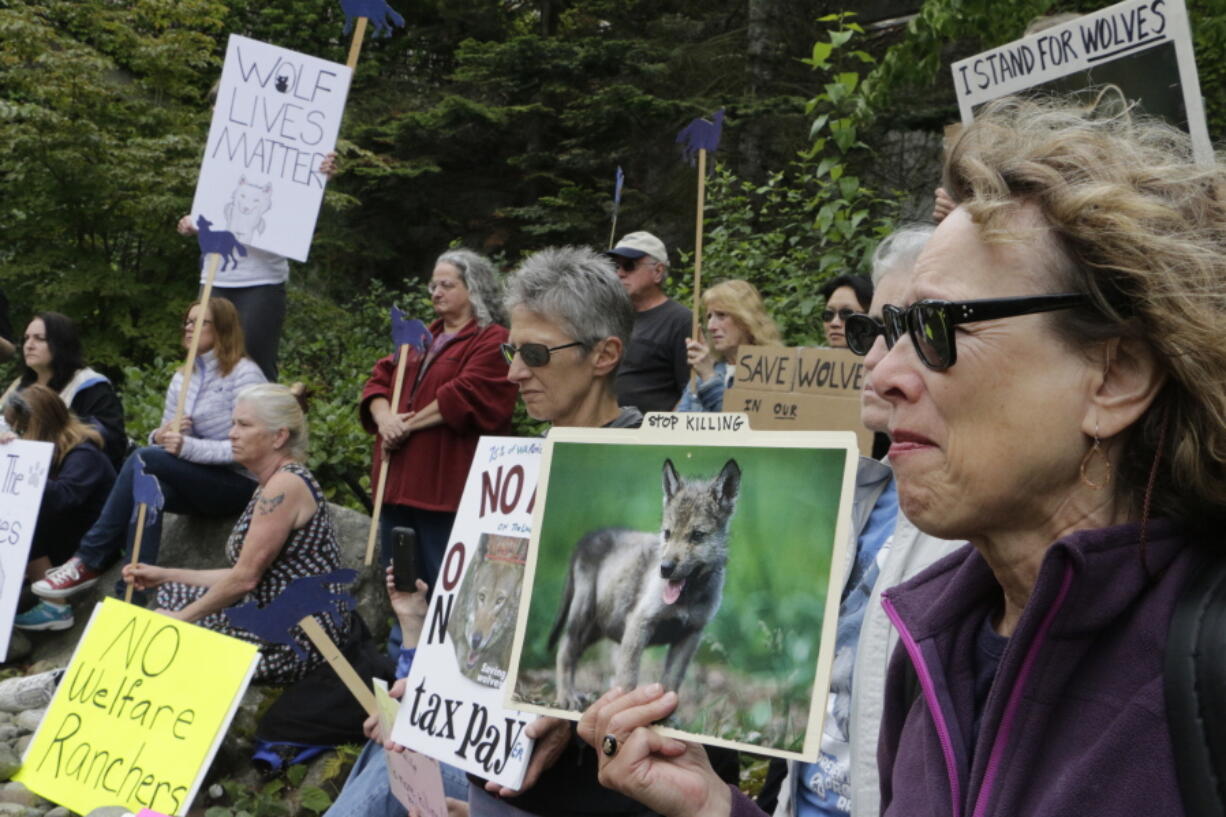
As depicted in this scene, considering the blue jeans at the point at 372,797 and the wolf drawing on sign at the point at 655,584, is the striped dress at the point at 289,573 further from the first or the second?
the wolf drawing on sign at the point at 655,584

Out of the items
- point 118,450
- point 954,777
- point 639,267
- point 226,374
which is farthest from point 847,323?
point 118,450

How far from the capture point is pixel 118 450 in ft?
23.9

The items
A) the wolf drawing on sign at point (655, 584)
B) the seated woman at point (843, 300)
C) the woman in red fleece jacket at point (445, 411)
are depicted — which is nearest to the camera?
the wolf drawing on sign at point (655, 584)

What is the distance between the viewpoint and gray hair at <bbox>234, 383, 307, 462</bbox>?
5.31 metres

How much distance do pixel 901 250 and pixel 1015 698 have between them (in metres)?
1.55

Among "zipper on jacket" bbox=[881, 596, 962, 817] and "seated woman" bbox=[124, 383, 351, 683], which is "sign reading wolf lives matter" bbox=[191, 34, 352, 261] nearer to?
"seated woman" bbox=[124, 383, 351, 683]

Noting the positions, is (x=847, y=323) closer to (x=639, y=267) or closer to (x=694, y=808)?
(x=694, y=808)

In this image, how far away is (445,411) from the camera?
5586 mm

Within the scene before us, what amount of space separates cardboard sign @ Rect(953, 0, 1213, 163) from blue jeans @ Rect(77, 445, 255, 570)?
4.23 meters

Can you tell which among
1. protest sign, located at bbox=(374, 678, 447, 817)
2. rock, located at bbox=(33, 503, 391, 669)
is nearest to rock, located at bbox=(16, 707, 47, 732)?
rock, located at bbox=(33, 503, 391, 669)

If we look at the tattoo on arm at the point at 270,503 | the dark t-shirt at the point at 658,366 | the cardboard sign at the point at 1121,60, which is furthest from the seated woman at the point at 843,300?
the tattoo on arm at the point at 270,503

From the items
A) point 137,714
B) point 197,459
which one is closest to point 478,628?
point 137,714

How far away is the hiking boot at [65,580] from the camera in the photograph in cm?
654

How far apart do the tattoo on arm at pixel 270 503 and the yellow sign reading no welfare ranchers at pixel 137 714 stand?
708 millimetres
